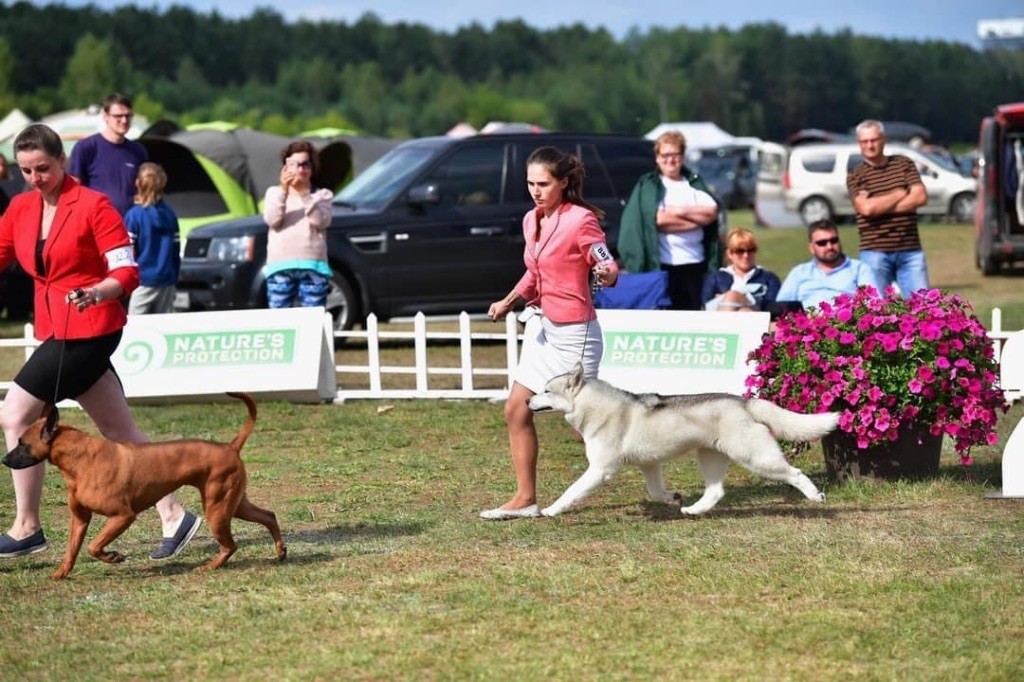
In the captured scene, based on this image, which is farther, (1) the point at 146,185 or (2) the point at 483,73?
(2) the point at 483,73

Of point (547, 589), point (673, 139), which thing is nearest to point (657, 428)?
point (547, 589)

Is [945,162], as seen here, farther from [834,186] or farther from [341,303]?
[341,303]

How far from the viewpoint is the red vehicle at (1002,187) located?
21484 mm

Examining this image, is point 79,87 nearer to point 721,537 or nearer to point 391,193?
point 391,193

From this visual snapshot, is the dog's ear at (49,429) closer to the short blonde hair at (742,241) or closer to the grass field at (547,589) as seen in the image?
the grass field at (547,589)

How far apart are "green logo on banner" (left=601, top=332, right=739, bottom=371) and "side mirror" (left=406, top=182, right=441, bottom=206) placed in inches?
159

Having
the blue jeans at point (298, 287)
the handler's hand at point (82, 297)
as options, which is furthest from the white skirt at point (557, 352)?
the blue jeans at point (298, 287)

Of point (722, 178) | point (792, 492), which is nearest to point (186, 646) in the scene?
point (792, 492)

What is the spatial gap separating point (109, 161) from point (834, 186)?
26032 mm

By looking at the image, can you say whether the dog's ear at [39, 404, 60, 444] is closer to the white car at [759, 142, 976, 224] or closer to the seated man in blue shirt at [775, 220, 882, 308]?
the seated man in blue shirt at [775, 220, 882, 308]

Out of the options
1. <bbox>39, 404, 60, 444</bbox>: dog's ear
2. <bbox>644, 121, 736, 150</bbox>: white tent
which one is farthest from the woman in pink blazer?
<bbox>644, 121, 736, 150</bbox>: white tent

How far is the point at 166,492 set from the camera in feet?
20.8

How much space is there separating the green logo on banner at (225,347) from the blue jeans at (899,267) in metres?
4.19

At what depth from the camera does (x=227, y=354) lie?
11.6 metres
